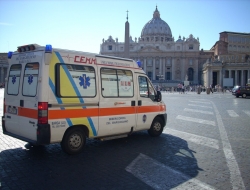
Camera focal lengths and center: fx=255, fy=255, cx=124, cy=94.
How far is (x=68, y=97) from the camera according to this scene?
589 cm

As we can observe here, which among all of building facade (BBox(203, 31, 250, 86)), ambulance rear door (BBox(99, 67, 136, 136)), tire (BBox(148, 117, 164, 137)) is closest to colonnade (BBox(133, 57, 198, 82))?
building facade (BBox(203, 31, 250, 86))

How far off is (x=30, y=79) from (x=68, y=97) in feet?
3.14

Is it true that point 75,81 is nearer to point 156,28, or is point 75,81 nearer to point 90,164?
point 90,164

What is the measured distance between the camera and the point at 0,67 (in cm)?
8506

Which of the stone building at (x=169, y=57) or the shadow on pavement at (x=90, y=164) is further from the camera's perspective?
the stone building at (x=169, y=57)

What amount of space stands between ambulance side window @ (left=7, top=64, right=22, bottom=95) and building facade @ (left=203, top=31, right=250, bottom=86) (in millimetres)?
74297

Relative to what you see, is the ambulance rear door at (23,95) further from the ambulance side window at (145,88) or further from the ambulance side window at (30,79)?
the ambulance side window at (145,88)

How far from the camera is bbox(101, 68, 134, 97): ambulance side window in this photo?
6754 mm

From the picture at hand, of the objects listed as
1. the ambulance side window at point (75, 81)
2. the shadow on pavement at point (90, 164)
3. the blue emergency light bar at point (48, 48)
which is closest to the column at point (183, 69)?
the shadow on pavement at point (90, 164)

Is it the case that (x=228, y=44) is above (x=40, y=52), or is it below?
above

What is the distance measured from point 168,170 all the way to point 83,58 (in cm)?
331


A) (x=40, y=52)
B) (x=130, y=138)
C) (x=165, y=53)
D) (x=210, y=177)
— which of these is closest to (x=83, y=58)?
(x=40, y=52)

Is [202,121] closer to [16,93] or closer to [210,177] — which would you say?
[210,177]

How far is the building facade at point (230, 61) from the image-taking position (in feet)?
252
